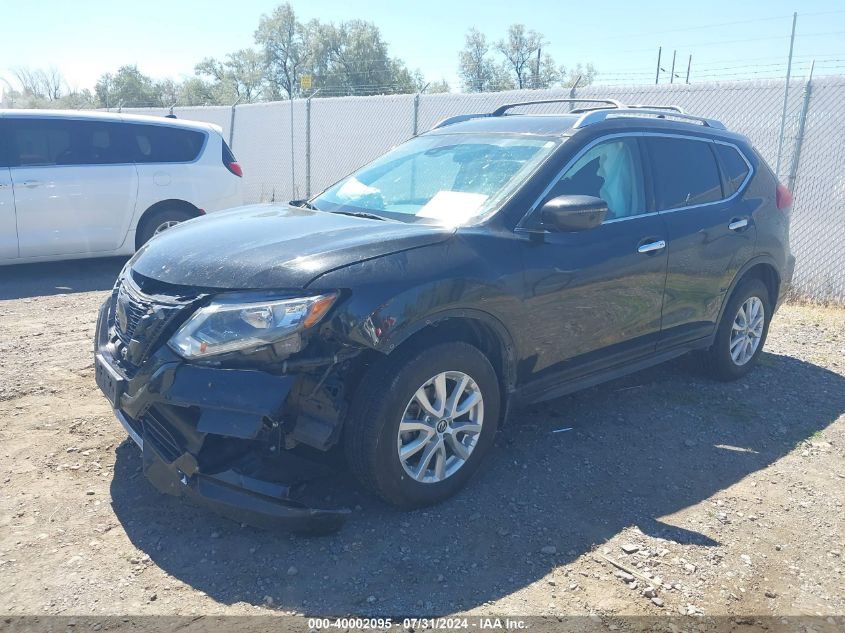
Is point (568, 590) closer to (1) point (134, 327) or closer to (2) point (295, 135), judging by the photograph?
(1) point (134, 327)

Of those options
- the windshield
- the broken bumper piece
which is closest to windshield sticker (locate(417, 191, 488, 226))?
the windshield

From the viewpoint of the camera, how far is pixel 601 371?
4305 millimetres

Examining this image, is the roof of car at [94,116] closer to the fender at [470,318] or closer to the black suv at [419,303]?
the black suv at [419,303]

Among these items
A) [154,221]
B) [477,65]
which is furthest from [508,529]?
[477,65]

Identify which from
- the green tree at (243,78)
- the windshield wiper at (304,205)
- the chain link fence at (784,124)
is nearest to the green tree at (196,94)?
the green tree at (243,78)

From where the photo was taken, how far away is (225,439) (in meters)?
3.08

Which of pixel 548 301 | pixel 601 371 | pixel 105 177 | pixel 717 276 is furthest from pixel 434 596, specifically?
pixel 105 177

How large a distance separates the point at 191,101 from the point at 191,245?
140ft

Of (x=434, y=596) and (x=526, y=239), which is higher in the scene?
(x=526, y=239)

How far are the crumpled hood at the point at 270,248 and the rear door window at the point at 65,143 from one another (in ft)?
16.3

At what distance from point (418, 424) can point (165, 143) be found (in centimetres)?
675

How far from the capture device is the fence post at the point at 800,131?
8.41 meters

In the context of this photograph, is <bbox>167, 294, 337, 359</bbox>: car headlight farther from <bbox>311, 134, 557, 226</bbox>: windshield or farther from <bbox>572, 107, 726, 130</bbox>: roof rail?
<bbox>572, 107, 726, 130</bbox>: roof rail

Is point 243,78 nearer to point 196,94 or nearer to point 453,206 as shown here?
point 196,94
